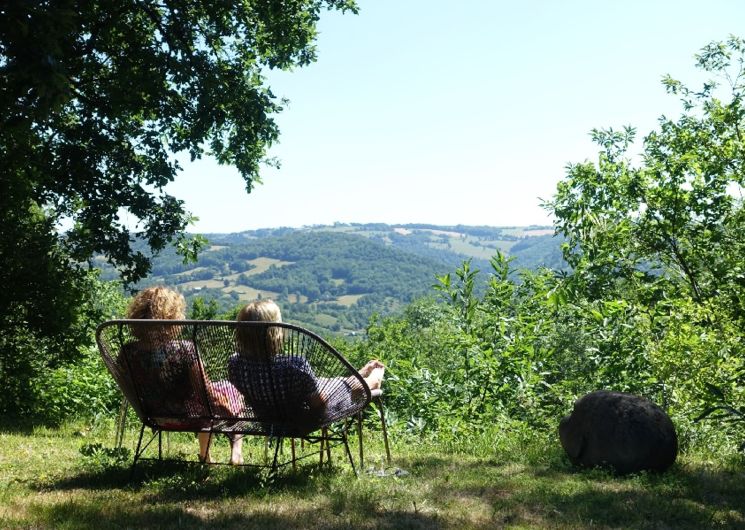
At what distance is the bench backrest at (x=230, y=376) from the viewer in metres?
4.40

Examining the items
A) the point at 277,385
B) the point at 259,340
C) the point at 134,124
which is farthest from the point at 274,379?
the point at 134,124

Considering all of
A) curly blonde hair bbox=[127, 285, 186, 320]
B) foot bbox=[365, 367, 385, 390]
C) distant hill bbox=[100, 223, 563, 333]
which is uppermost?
curly blonde hair bbox=[127, 285, 186, 320]

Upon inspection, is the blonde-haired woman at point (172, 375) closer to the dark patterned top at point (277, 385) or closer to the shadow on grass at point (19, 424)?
the dark patterned top at point (277, 385)

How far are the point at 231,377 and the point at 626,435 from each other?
275 centimetres

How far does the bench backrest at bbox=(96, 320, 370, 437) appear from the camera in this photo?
4.40 meters

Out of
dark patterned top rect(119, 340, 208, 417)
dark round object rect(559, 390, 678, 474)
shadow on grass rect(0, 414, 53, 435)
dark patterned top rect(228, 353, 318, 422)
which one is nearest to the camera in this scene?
dark patterned top rect(228, 353, 318, 422)

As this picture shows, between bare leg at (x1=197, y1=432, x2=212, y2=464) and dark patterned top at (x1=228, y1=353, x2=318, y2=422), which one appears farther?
bare leg at (x1=197, y1=432, x2=212, y2=464)

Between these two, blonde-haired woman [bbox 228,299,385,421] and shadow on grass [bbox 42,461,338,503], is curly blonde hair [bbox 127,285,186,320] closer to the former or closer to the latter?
blonde-haired woman [bbox 228,299,385,421]

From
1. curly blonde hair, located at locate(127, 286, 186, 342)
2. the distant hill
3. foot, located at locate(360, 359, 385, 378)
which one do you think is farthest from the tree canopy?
the distant hill

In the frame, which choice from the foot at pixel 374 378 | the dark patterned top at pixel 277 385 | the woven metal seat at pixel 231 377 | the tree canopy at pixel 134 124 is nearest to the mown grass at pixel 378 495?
the woven metal seat at pixel 231 377

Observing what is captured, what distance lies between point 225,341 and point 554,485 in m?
2.38

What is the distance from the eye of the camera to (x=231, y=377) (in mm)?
4551

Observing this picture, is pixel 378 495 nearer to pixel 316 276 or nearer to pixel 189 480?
pixel 189 480

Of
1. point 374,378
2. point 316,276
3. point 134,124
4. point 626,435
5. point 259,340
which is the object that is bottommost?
point 316,276
